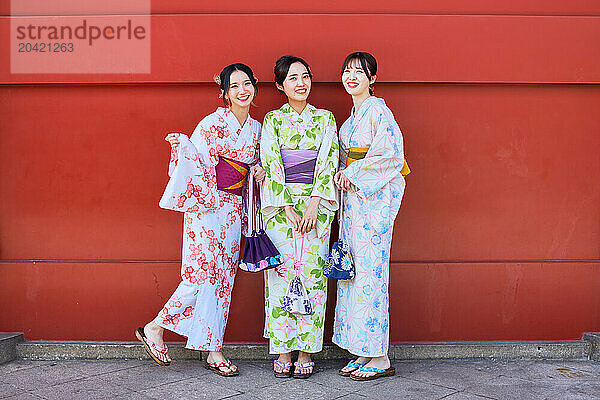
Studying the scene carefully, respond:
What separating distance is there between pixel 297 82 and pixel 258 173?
60 cm

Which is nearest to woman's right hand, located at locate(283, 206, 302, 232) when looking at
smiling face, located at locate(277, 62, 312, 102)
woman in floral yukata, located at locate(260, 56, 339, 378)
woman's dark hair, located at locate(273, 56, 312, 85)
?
woman in floral yukata, located at locate(260, 56, 339, 378)

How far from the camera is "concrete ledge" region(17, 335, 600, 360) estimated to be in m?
4.18

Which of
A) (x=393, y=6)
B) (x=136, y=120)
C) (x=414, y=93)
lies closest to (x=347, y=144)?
(x=414, y=93)

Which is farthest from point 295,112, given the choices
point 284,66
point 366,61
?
point 366,61

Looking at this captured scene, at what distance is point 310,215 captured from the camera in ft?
12.6

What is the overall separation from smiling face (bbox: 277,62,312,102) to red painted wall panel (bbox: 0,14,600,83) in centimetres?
36

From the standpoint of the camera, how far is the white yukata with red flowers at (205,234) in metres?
3.82

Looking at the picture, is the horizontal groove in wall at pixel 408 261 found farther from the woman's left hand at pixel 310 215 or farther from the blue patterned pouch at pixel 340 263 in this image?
the woman's left hand at pixel 310 215

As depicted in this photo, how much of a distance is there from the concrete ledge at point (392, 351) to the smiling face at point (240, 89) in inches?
62.7

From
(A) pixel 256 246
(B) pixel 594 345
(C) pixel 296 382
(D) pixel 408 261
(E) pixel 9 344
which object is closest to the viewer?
(C) pixel 296 382

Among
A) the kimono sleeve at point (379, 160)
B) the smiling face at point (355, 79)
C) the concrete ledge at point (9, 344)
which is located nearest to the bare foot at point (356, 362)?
the kimono sleeve at point (379, 160)

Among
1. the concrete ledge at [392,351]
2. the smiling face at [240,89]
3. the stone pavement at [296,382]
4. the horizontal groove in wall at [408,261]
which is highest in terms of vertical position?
the smiling face at [240,89]

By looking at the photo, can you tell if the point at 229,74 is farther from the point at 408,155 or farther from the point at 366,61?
the point at 408,155

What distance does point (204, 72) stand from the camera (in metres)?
4.20
